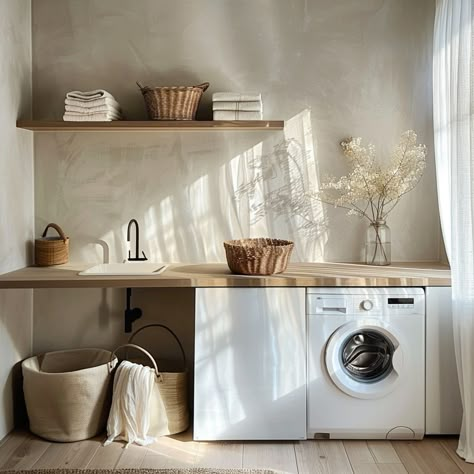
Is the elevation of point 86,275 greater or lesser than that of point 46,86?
Answer: lesser

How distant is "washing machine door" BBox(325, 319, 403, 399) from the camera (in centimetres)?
293

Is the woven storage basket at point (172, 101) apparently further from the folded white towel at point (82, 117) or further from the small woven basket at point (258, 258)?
the small woven basket at point (258, 258)

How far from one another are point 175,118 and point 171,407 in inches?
60.0

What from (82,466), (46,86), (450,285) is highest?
(46,86)

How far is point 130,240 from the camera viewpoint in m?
3.51

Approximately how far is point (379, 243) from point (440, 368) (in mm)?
783

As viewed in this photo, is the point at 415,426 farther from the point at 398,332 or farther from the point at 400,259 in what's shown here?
the point at 400,259

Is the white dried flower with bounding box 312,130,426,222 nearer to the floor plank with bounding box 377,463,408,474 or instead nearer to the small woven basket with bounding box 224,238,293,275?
the small woven basket with bounding box 224,238,293,275

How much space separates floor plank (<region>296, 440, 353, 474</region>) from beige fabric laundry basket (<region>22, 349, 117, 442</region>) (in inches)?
40.4

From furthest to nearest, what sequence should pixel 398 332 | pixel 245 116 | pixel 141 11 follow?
pixel 141 11 < pixel 245 116 < pixel 398 332

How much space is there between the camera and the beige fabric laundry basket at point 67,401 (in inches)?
117

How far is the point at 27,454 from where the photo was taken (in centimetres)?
285

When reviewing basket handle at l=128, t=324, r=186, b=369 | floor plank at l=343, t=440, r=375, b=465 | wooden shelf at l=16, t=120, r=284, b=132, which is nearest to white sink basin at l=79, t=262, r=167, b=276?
basket handle at l=128, t=324, r=186, b=369

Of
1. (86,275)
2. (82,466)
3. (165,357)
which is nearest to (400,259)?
(165,357)
